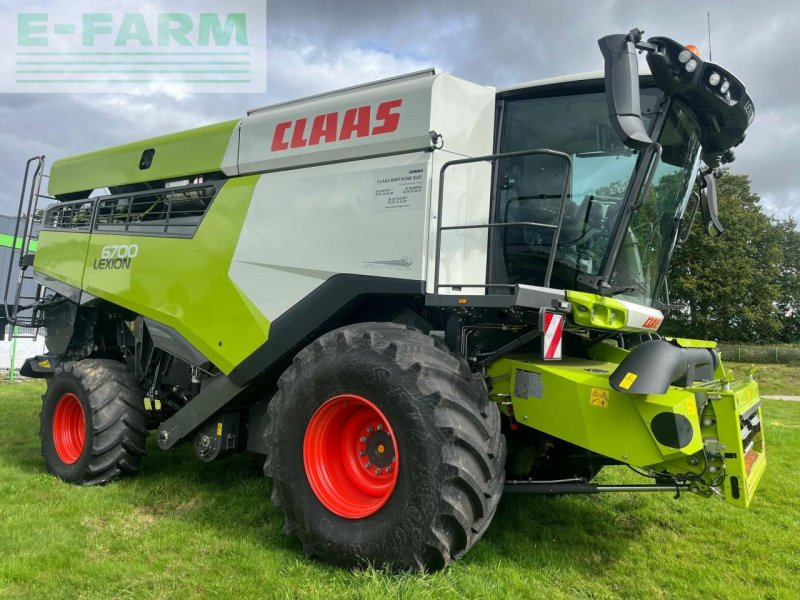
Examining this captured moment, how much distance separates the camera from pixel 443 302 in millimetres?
3621

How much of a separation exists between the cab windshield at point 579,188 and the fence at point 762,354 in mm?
27567

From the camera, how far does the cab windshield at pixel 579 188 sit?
12.9 feet

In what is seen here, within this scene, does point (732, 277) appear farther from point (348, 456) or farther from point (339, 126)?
point (348, 456)

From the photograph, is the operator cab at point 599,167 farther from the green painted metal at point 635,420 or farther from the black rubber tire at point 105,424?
the black rubber tire at point 105,424

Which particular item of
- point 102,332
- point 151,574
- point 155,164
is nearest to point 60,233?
point 102,332

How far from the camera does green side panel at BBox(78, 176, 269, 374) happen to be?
4.68 m

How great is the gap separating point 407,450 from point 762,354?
30218 millimetres

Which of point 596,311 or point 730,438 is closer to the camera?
point 730,438

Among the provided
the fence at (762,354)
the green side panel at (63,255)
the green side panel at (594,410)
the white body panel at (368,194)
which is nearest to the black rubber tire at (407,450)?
the green side panel at (594,410)

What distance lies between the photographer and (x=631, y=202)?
3.84 m

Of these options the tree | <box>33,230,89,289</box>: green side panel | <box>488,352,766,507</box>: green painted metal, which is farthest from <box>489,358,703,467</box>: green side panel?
the tree

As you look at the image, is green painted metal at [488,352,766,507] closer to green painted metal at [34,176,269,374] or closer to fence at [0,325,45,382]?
green painted metal at [34,176,269,374]

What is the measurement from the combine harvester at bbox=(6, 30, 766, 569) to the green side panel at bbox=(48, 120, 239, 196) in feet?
A: 0.15

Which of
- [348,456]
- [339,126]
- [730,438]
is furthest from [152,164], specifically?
[730,438]
